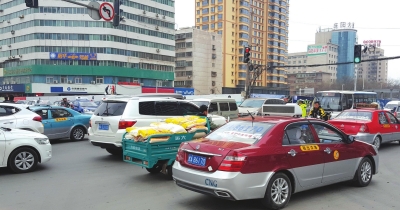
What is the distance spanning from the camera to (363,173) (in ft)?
22.5

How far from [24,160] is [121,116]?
2.52 meters

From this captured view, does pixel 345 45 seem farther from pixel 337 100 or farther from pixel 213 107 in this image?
pixel 213 107

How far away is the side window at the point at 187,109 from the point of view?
10.3 meters

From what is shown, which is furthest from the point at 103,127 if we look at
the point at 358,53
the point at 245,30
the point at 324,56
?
the point at 324,56

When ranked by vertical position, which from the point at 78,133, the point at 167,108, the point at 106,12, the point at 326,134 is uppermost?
the point at 106,12

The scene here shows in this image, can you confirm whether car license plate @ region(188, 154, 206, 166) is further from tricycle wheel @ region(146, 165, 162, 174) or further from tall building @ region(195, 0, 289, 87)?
tall building @ region(195, 0, 289, 87)

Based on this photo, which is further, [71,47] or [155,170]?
[71,47]

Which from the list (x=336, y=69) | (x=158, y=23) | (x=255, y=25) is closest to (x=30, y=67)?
(x=158, y=23)

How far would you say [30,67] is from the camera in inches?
2606

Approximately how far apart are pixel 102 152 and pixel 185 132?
15.3 feet

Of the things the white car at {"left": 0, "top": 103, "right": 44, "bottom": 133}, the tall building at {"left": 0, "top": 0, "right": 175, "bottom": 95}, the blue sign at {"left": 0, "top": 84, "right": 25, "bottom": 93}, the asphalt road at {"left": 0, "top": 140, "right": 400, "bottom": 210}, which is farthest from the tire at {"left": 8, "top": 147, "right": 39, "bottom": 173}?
the blue sign at {"left": 0, "top": 84, "right": 25, "bottom": 93}

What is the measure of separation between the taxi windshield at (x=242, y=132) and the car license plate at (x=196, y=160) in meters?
0.60

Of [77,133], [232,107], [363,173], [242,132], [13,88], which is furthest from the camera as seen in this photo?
[13,88]

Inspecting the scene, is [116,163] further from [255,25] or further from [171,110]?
[255,25]
